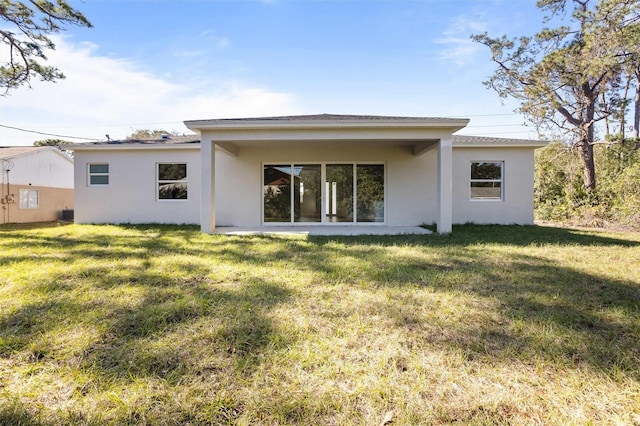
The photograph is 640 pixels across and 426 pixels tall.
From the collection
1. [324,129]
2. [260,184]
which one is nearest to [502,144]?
[324,129]

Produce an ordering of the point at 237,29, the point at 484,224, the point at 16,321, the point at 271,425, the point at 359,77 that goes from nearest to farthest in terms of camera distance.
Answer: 1. the point at 271,425
2. the point at 16,321
3. the point at 484,224
4. the point at 237,29
5. the point at 359,77

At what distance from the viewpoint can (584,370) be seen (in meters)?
2.38

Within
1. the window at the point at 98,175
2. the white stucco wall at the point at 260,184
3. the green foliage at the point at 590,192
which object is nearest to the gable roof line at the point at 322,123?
the white stucco wall at the point at 260,184

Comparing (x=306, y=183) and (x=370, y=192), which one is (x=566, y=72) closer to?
(x=370, y=192)

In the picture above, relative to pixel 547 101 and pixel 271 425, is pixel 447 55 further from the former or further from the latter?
pixel 271 425

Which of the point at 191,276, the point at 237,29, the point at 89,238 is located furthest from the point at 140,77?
the point at 191,276

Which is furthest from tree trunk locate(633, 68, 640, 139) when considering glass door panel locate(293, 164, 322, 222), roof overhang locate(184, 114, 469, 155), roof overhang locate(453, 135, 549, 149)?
glass door panel locate(293, 164, 322, 222)

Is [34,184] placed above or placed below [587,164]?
below

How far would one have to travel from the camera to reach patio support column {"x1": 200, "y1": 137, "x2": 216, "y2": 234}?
884 centimetres

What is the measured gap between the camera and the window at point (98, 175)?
1195 cm

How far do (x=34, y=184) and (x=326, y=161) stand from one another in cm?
1665

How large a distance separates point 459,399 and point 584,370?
1.09 meters

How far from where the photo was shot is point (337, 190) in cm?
1112

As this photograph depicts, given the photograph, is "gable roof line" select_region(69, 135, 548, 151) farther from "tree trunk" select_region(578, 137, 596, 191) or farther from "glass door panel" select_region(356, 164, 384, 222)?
"tree trunk" select_region(578, 137, 596, 191)
